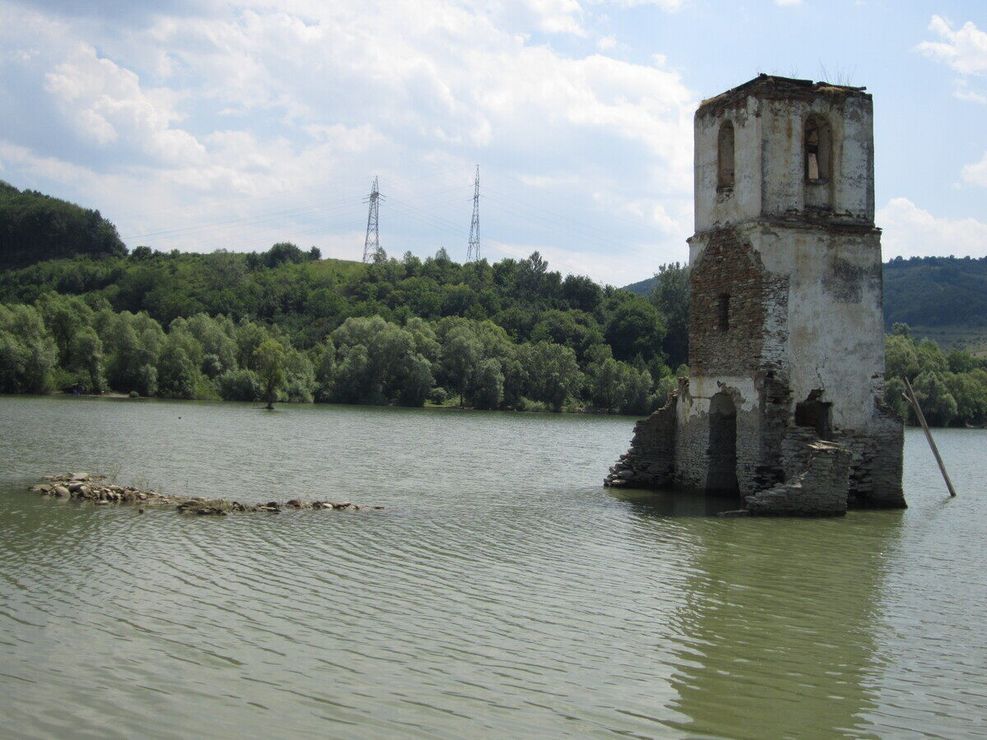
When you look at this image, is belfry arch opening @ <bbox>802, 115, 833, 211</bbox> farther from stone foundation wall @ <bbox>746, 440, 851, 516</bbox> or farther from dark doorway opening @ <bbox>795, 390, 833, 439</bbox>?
stone foundation wall @ <bbox>746, 440, 851, 516</bbox>

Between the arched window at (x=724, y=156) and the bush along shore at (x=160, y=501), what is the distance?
10.7 meters

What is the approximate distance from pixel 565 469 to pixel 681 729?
2377 centimetres

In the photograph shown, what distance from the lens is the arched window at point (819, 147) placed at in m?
21.6

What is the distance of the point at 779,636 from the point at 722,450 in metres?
12.3

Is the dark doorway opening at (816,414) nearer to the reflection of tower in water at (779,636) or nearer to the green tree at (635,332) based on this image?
the reflection of tower in water at (779,636)

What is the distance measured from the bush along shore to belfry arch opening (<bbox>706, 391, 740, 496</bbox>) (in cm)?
780

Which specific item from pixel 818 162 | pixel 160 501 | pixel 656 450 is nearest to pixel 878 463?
pixel 656 450

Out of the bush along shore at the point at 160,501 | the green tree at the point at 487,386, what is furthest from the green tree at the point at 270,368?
the bush along shore at the point at 160,501

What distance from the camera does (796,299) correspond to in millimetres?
20656

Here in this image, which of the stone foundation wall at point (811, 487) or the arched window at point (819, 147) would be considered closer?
the stone foundation wall at point (811, 487)

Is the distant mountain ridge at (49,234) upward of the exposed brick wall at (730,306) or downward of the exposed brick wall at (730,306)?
upward

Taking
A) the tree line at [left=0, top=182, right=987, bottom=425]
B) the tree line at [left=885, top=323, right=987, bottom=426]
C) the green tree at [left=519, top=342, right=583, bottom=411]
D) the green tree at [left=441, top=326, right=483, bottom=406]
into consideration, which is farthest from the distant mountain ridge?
the tree line at [left=885, top=323, right=987, bottom=426]

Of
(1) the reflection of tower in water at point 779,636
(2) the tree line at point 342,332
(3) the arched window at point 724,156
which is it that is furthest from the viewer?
(2) the tree line at point 342,332

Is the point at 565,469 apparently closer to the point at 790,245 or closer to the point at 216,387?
the point at 790,245
